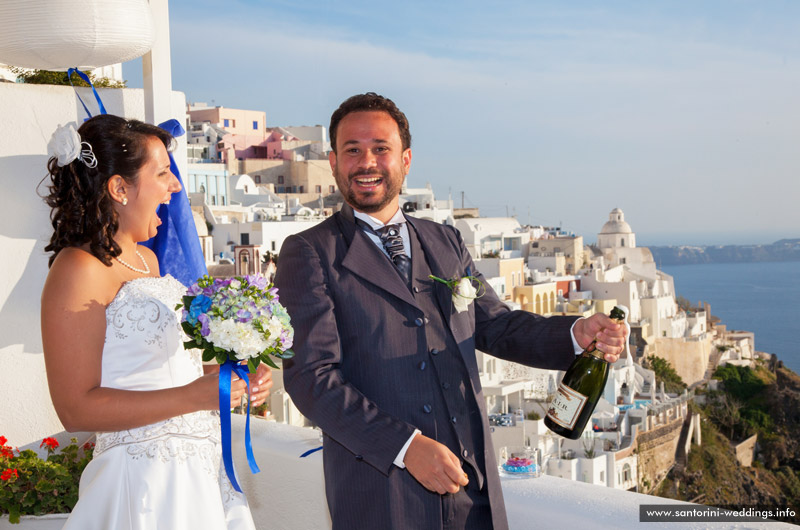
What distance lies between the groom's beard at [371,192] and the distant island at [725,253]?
143 meters

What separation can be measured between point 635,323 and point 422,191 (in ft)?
43.7

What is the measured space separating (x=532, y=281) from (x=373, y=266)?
1353 inches

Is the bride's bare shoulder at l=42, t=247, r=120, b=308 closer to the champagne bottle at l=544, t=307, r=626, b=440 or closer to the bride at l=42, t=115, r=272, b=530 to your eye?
the bride at l=42, t=115, r=272, b=530

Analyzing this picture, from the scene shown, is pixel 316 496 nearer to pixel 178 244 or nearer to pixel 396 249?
pixel 178 244

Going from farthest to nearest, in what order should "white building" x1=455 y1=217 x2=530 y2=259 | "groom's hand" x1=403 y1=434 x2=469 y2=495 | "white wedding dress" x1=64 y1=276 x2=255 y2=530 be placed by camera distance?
"white building" x1=455 y1=217 x2=530 y2=259, "white wedding dress" x1=64 y1=276 x2=255 y2=530, "groom's hand" x1=403 y1=434 x2=469 y2=495

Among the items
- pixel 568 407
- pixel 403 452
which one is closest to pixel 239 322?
pixel 403 452

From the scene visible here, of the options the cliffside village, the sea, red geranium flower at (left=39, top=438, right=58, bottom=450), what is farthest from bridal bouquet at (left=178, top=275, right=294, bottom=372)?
the sea

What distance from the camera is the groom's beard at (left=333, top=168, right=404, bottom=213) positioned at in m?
1.82

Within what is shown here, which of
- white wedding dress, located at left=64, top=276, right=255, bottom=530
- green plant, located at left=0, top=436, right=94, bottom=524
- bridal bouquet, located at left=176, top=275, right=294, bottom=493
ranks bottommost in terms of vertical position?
green plant, located at left=0, top=436, right=94, bottom=524

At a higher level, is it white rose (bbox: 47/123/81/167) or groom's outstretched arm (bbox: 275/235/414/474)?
white rose (bbox: 47/123/81/167)

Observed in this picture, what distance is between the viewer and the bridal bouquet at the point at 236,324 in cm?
162

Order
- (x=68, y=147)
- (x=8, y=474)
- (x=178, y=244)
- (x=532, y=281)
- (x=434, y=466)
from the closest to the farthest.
Result: (x=434, y=466) < (x=68, y=147) < (x=178, y=244) < (x=8, y=474) < (x=532, y=281)

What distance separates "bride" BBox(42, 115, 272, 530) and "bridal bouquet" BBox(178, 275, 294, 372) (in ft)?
0.28

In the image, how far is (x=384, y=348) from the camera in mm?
1734
